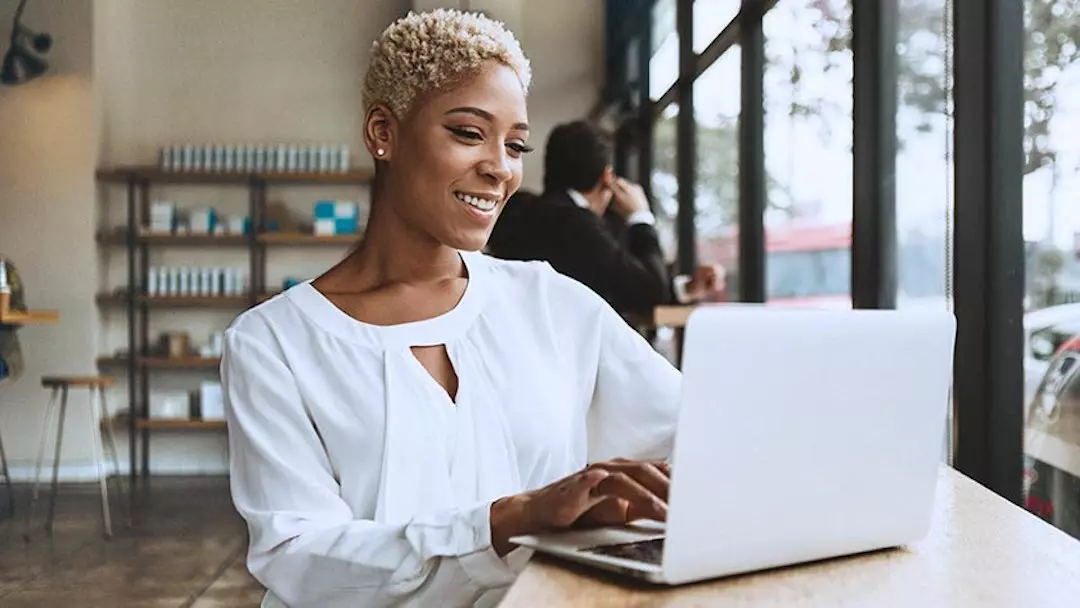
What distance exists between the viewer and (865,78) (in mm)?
2951

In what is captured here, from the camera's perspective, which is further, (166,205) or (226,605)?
(166,205)

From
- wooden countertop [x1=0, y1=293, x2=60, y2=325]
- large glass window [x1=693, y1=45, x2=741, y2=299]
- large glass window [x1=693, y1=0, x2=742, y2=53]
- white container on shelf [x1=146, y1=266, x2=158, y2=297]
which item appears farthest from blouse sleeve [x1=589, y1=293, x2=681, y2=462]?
white container on shelf [x1=146, y1=266, x2=158, y2=297]

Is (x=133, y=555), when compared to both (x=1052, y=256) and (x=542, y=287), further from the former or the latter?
(x=542, y=287)

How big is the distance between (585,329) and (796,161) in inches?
95.0

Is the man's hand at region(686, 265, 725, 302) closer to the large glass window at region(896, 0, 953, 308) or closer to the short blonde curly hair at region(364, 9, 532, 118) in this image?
the large glass window at region(896, 0, 953, 308)

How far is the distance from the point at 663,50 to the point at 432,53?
4.83 m

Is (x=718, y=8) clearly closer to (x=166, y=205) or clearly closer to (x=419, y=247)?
(x=419, y=247)

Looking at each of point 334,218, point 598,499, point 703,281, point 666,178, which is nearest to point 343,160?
point 334,218

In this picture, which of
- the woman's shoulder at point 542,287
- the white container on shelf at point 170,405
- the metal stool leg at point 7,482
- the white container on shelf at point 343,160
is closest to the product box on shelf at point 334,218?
the white container on shelf at point 343,160

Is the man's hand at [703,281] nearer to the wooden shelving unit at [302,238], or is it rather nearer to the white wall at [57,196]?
the wooden shelving unit at [302,238]

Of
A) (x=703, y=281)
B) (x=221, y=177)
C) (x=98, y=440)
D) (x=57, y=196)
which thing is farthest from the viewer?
(x=221, y=177)

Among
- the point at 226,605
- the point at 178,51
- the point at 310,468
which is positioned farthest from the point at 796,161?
the point at 178,51

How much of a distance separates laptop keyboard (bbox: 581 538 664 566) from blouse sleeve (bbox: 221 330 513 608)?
0.14 meters

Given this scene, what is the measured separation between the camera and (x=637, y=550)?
3.04 ft
